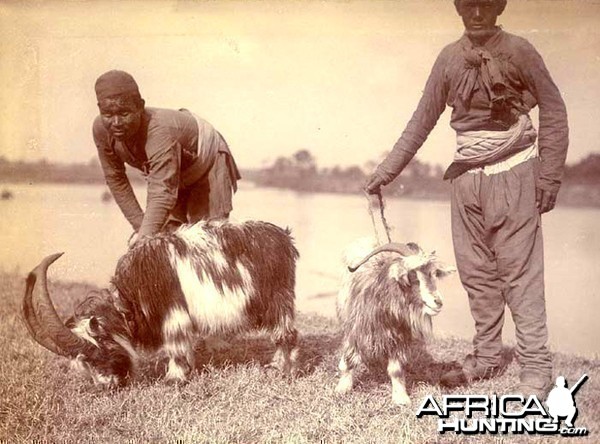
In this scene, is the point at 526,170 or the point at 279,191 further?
the point at 279,191

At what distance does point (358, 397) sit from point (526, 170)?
136cm

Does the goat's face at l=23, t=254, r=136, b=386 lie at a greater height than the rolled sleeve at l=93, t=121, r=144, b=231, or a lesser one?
lesser

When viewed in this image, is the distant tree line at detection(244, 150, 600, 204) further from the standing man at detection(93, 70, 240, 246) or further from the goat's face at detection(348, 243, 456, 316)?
the goat's face at detection(348, 243, 456, 316)

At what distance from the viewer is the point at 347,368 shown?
338 centimetres

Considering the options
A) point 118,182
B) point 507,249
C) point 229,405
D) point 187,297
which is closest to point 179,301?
point 187,297

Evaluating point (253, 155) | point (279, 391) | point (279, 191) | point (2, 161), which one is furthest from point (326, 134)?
point (2, 161)

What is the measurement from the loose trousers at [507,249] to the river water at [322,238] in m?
0.18

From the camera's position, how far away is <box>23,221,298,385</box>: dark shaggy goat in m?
3.27

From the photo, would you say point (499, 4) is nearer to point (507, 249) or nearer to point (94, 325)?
point (507, 249)

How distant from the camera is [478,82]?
319 centimetres

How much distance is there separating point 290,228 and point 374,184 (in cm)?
59

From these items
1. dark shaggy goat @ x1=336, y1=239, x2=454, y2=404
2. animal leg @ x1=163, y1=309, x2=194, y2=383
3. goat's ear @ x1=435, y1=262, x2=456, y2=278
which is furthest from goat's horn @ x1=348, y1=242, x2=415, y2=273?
animal leg @ x1=163, y1=309, x2=194, y2=383

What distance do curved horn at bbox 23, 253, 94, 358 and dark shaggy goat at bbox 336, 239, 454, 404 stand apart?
1274mm

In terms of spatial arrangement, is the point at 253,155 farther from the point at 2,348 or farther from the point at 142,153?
the point at 2,348
